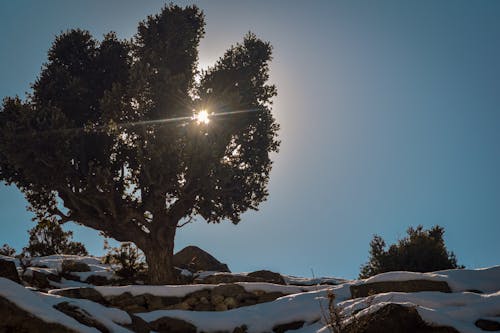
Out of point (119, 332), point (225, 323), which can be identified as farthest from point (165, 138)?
point (119, 332)

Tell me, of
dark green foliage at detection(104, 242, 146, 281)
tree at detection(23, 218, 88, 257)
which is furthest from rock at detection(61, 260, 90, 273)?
tree at detection(23, 218, 88, 257)

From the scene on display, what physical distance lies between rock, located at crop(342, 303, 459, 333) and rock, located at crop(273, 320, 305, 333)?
2614 millimetres

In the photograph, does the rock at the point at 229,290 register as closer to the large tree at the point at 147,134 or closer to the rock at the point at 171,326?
the rock at the point at 171,326

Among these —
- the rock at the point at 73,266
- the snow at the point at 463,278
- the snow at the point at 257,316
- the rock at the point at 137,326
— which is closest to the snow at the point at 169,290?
the snow at the point at 257,316

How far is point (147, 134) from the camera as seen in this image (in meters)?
20.9

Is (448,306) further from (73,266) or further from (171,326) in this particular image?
(73,266)

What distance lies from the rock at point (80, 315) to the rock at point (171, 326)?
3.02 meters

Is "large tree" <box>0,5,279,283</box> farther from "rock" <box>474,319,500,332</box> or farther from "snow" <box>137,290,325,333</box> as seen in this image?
"rock" <box>474,319,500,332</box>

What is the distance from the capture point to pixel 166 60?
953 inches

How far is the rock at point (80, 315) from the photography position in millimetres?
8078

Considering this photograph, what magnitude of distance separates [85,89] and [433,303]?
20218mm

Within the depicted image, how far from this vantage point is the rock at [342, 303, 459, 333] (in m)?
8.75

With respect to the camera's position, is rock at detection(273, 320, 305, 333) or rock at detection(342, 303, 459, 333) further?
rock at detection(273, 320, 305, 333)

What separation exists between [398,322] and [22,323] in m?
7.10
